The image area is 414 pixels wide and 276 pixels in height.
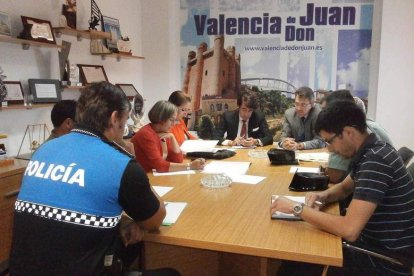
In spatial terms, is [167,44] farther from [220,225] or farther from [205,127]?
[220,225]

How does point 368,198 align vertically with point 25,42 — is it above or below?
below

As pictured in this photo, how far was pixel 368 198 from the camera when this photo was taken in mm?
1399

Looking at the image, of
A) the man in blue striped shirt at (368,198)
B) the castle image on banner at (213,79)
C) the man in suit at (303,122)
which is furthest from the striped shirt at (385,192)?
the castle image on banner at (213,79)

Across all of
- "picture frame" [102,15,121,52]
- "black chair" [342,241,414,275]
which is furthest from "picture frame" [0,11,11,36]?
A: "black chair" [342,241,414,275]

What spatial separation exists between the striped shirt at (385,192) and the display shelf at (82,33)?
3.05 metres

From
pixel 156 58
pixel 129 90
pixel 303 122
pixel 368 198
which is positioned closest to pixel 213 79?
pixel 156 58

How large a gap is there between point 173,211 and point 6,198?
1.57 metres

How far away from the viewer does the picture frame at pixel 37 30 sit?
3104 millimetres

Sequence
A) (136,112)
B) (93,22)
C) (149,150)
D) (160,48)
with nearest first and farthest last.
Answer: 1. (149,150)
2. (93,22)
3. (136,112)
4. (160,48)

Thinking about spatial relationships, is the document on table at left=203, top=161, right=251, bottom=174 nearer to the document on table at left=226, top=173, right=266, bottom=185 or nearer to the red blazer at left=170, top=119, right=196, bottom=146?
the document on table at left=226, top=173, right=266, bottom=185

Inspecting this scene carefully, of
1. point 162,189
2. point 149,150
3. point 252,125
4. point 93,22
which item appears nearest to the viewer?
point 162,189

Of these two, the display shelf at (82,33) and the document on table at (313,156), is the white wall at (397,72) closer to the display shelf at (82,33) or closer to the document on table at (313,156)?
the document on table at (313,156)

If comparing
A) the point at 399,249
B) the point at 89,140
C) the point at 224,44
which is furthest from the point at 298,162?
the point at 224,44

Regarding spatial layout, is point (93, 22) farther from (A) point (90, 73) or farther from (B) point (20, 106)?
(B) point (20, 106)
